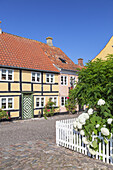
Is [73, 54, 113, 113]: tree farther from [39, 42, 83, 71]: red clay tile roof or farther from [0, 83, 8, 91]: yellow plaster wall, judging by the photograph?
[39, 42, 83, 71]: red clay tile roof

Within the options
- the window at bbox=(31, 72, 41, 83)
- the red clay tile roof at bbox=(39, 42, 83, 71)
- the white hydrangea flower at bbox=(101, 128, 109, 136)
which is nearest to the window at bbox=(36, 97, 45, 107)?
the window at bbox=(31, 72, 41, 83)

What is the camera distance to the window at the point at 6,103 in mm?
13423

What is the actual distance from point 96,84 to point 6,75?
908cm

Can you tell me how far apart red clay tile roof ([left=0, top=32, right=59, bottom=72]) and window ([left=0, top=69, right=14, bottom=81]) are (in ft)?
1.80

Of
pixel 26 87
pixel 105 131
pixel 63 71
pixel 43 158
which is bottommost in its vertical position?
pixel 43 158

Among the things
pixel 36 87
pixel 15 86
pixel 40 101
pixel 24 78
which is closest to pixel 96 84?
pixel 15 86

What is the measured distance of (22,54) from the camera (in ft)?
52.6

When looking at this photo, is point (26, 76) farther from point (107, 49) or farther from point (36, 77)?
point (107, 49)

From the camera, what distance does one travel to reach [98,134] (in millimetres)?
5441

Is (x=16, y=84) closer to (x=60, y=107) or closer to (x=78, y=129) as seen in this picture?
(x=60, y=107)

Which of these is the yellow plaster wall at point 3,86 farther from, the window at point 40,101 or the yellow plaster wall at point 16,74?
the window at point 40,101

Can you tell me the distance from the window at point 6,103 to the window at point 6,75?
1.59 m

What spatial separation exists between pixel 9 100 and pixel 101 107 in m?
9.67

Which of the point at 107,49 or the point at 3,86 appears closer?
the point at 3,86
